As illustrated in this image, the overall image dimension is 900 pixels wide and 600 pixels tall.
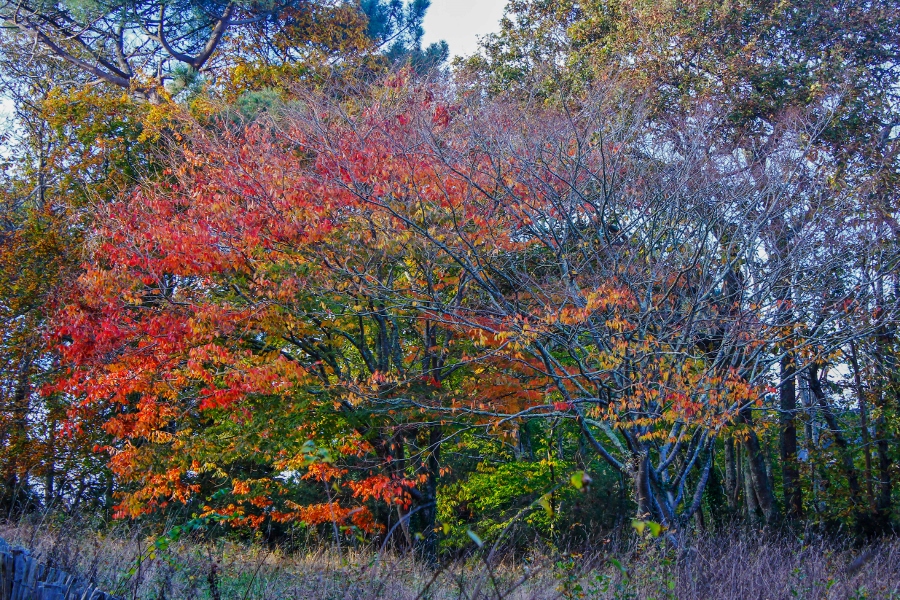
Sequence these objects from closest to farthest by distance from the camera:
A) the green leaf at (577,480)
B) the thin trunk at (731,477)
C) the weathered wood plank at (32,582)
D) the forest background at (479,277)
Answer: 1. the green leaf at (577,480)
2. the weathered wood plank at (32,582)
3. the forest background at (479,277)
4. the thin trunk at (731,477)

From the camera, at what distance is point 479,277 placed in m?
9.25

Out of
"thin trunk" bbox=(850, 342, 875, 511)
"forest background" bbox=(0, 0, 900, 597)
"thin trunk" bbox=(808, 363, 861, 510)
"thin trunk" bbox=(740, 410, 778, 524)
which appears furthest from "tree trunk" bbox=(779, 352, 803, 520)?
"thin trunk" bbox=(850, 342, 875, 511)

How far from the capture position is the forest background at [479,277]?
9.51 metres

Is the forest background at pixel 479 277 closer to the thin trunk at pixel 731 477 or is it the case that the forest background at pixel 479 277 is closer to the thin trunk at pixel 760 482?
the thin trunk at pixel 760 482

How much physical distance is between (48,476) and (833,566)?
14.4 m

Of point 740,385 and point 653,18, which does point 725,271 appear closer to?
point 740,385

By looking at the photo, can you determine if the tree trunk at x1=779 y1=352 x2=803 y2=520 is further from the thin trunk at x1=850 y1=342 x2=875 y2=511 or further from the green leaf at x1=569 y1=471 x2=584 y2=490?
the green leaf at x1=569 y1=471 x2=584 y2=490

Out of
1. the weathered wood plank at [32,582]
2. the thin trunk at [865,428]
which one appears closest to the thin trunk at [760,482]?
the thin trunk at [865,428]

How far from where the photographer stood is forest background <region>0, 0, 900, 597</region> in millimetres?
9508

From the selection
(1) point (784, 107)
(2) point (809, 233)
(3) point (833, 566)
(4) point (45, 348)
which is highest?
(1) point (784, 107)

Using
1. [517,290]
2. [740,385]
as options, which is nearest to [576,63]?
[517,290]

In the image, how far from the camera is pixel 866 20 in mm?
14031

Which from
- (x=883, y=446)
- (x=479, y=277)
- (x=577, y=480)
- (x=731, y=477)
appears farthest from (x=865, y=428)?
(x=577, y=480)

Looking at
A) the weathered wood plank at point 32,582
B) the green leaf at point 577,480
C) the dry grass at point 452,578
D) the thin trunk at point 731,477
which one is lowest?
the thin trunk at point 731,477
